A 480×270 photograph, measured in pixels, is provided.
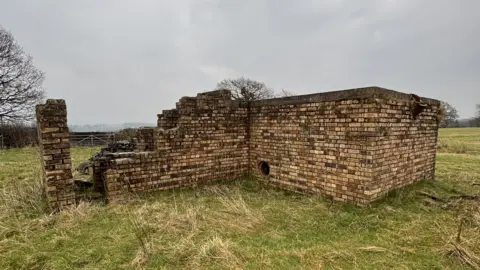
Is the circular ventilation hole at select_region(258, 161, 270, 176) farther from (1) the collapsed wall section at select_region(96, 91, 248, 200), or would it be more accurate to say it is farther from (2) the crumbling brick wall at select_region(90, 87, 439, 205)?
(1) the collapsed wall section at select_region(96, 91, 248, 200)

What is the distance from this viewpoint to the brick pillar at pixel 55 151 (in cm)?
473

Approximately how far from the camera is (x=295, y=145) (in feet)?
20.3

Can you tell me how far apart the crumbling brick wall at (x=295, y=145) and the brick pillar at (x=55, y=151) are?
30.3 inches

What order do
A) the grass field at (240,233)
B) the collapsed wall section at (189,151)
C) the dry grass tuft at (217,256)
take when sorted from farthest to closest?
the collapsed wall section at (189,151) < the grass field at (240,233) < the dry grass tuft at (217,256)

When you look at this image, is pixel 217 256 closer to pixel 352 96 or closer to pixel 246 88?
pixel 352 96

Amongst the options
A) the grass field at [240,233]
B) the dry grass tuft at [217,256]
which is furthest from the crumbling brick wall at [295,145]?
the dry grass tuft at [217,256]

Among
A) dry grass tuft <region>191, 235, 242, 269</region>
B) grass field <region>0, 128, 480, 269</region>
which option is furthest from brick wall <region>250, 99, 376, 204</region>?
dry grass tuft <region>191, 235, 242, 269</region>

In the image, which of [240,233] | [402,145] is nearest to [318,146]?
[402,145]

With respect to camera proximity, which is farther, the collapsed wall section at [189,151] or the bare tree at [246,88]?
the bare tree at [246,88]

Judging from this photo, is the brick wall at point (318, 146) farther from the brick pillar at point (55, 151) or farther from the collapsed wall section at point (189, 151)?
the brick pillar at point (55, 151)

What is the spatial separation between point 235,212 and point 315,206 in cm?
161

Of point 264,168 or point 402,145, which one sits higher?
point 402,145

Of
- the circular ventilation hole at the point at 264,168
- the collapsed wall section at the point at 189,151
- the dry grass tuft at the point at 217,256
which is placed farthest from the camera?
the circular ventilation hole at the point at 264,168

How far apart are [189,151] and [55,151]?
275 centimetres
